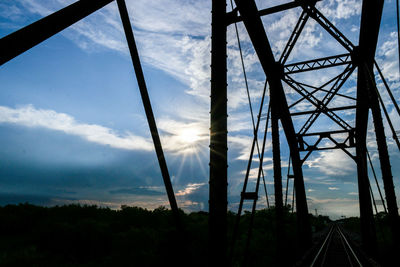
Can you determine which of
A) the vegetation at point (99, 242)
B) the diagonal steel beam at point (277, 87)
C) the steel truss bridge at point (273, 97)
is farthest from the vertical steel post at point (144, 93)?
the vegetation at point (99, 242)

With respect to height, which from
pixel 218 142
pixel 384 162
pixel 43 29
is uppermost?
pixel 384 162

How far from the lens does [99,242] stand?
13.2 metres

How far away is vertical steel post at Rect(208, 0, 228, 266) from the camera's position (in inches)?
156

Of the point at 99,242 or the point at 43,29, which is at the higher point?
the point at 43,29

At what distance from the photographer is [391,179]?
8109mm

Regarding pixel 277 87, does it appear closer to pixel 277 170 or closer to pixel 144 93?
pixel 277 170

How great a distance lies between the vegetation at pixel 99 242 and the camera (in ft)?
31.3

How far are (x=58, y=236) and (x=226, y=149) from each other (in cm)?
1329

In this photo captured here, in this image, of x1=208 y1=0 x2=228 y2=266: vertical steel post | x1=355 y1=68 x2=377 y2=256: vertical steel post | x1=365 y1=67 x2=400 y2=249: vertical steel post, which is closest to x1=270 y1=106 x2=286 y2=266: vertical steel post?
x1=365 y1=67 x2=400 y2=249: vertical steel post

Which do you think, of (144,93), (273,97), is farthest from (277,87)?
(144,93)

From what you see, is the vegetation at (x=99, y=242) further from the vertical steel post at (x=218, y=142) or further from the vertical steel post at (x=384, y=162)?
the vertical steel post at (x=384, y=162)

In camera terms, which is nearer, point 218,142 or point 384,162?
point 218,142

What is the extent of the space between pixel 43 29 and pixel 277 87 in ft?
31.0

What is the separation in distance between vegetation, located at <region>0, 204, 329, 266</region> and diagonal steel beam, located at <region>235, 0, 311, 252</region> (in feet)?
5.61
